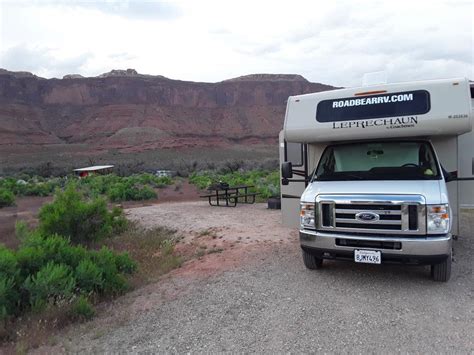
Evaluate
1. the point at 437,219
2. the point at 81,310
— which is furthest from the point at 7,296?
the point at 437,219

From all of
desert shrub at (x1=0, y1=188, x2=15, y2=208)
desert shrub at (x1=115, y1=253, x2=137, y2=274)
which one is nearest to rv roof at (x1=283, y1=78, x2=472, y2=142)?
desert shrub at (x1=115, y1=253, x2=137, y2=274)

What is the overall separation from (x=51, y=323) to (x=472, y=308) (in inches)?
191

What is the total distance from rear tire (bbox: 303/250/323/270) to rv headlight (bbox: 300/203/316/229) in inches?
20.6

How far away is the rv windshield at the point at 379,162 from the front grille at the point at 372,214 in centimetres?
77

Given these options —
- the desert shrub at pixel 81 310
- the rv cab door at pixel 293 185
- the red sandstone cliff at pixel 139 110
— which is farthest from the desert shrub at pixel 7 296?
the red sandstone cliff at pixel 139 110

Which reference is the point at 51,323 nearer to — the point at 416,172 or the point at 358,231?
the point at 358,231

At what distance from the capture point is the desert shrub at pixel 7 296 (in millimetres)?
5202

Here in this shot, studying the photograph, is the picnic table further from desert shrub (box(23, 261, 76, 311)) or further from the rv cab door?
desert shrub (box(23, 261, 76, 311))

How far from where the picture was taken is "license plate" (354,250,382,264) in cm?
571

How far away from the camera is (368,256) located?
5.78m

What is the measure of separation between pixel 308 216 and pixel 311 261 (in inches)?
32.1

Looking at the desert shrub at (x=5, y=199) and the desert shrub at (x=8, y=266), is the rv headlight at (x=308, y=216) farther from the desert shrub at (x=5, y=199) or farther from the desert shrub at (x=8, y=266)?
the desert shrub at (x=5, y=199)

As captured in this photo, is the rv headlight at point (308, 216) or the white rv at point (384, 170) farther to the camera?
the rv headlight at point (308, 216)

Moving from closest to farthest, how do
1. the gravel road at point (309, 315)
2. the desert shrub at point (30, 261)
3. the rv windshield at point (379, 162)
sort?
the gravel road at point (309, 315) → the desert shrub at point (30, 261) → the rv windshield at point (379, 162)
